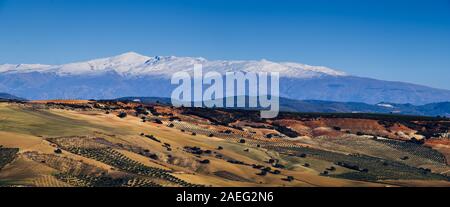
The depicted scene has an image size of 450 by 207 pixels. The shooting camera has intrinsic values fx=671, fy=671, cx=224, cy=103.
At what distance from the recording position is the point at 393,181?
120500 millimetres

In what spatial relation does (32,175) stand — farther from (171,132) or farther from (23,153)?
(171,132)

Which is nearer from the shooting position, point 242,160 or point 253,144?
point 242,160

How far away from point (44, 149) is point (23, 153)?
5.88 metres
